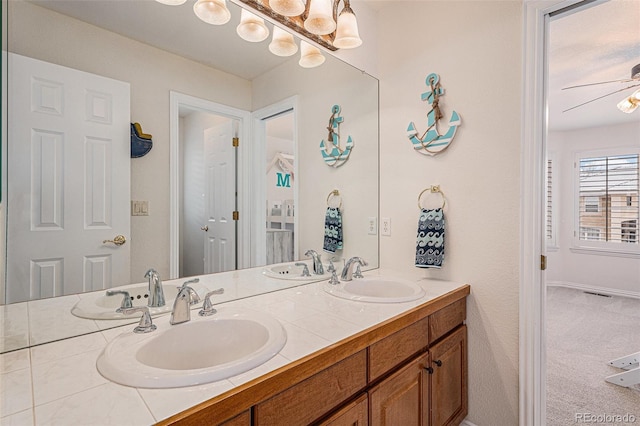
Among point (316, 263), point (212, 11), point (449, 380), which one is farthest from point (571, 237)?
point (212, 11)

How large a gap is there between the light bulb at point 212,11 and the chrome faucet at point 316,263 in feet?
3.84

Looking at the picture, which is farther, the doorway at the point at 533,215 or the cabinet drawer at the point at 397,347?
the doorway at the point at 533,215

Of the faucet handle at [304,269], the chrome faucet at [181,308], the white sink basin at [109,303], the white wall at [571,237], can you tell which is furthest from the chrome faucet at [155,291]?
the white wall at [571,237]

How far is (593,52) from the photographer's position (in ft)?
8.21

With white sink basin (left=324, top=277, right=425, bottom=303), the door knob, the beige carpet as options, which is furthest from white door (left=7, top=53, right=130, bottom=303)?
the beige carpet

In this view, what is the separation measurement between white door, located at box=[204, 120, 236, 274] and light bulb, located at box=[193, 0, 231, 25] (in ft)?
1.35

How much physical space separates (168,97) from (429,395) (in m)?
1.60

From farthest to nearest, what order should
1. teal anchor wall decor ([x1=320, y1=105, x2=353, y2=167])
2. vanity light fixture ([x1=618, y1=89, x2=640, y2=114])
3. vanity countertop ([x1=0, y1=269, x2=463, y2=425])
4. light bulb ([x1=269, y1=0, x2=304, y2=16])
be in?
vanity light fixture ([x1=618, y1=89, x2=640, y2=114]) < teal anchor wall decor ([x1=320, y1=105, x2=353, y2=167]) < light bulb ([x1=269, y1=0, x2=304, y2=16]) < vanity countertop ([x1=0, y1=269, x2=463, y2=425])

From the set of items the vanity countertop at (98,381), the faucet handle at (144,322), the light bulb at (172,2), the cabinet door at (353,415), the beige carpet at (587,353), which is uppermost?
the light bulb at (172,2)

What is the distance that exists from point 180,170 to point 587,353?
131 inches

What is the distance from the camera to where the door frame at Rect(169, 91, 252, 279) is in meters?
1.27

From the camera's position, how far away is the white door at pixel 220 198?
1369 mm

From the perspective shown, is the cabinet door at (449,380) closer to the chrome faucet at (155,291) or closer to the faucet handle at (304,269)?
the faucet handle at (304,269)

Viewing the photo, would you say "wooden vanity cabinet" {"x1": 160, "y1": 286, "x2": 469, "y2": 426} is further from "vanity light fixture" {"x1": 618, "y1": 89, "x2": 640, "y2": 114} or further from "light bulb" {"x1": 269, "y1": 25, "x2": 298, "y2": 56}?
"vanity light fixture" {"x1": 618, "y1": 89, "x2": 640, "y2": 114}
